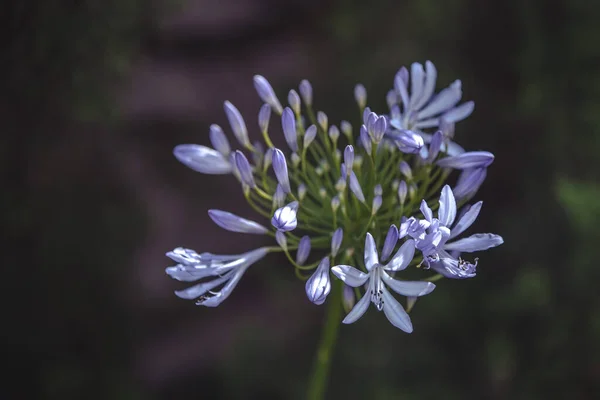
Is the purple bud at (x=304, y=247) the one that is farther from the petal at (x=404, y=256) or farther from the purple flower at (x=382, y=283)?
the petal at (x=404, y=256)

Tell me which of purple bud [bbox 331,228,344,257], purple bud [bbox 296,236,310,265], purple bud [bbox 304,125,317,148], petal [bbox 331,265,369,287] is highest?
purple bud [bbox 304,125,317,148]

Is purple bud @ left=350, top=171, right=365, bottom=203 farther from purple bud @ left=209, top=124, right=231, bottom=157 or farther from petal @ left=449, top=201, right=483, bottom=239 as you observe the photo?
purple bud @ left=209, top=124, right=231, bottom=157

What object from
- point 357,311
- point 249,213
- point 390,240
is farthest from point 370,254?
point 249,213

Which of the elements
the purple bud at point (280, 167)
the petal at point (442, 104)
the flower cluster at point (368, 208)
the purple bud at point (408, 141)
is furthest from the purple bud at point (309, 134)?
the petal at point (442, 104)

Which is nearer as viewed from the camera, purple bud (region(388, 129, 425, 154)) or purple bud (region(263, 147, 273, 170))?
purple bud (region(388, 129, 425, 154))

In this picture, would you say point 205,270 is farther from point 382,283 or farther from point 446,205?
point 446,205

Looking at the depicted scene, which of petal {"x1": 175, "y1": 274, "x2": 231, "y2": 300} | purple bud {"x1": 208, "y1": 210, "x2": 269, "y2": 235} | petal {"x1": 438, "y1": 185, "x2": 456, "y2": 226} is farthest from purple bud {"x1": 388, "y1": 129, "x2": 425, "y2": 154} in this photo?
petal {"x1": 175, "y1": 274, "x2": 231, "y2": 300}

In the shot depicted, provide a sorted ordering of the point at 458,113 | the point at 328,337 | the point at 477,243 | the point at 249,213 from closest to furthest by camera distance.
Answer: the point at 477,243, the point at 328,337, the point at 458,113, the point at 249,213

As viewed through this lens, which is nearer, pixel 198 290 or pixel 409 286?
pixel 409 286
